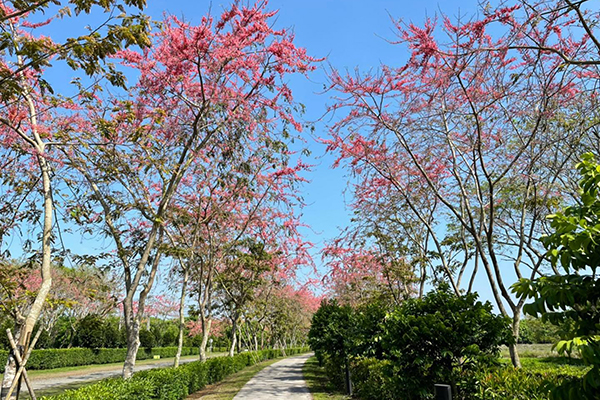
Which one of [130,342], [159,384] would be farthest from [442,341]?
[159,384]

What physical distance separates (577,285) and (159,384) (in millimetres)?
8560

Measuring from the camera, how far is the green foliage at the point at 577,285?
1970mm

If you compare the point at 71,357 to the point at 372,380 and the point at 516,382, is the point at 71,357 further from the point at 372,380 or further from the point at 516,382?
the point at 516,382

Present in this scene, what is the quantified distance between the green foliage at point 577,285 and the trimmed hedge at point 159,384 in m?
5.64

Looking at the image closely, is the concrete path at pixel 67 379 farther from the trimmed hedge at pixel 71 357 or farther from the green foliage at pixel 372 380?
the green foliage at pixel 372 380

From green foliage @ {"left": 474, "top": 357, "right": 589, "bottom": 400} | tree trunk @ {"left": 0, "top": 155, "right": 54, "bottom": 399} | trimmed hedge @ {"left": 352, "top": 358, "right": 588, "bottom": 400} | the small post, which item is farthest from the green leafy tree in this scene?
tree trunk @ {"left": 0, "top": 155, "right": 54, "bottom": 399}

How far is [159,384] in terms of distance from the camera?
8383 mm

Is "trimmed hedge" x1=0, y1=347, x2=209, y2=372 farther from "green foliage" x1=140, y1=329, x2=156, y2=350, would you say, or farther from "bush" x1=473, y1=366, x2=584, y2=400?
"bush" x1=473, y1=366, x2=584, y2=400

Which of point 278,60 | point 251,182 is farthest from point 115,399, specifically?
point 278,60

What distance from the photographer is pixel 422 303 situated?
19.3 ft

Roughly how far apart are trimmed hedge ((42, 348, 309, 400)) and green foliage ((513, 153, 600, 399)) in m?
5.64

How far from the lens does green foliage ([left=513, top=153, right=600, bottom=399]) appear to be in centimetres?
197

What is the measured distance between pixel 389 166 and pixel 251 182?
12.4 ft

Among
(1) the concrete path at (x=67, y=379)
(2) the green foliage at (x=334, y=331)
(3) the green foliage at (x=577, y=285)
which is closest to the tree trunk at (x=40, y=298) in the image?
(3) the green foliage at (x=577, y=285)
